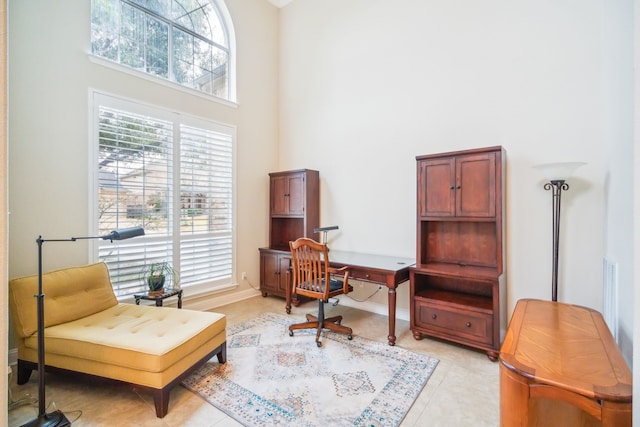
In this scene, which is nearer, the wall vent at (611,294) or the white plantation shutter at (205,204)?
the wall vent at (611,294)

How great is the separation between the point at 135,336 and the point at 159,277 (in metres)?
1.07

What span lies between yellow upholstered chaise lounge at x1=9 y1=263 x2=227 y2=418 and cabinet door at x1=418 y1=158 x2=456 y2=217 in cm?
221

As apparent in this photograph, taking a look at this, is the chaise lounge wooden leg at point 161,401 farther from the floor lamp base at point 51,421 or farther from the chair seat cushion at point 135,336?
the floor lamp base at point 51,421

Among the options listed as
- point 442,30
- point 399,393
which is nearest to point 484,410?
point 399,393

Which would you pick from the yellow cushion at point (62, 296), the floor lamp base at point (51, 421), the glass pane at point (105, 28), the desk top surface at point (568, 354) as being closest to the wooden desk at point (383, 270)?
the desk top surface at point (568, 354)

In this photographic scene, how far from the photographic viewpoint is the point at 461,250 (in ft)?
9.96

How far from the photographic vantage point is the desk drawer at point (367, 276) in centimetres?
286

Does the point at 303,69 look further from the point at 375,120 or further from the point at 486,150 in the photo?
the point at 486,150

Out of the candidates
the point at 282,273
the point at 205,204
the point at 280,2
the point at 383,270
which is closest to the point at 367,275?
the point at 383,270

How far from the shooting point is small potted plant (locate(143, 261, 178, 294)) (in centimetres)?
297

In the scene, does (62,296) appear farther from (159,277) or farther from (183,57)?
(183,57)

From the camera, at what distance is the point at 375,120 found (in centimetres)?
372

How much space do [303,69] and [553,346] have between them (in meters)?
4.42

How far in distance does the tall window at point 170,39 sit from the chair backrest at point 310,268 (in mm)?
2590
